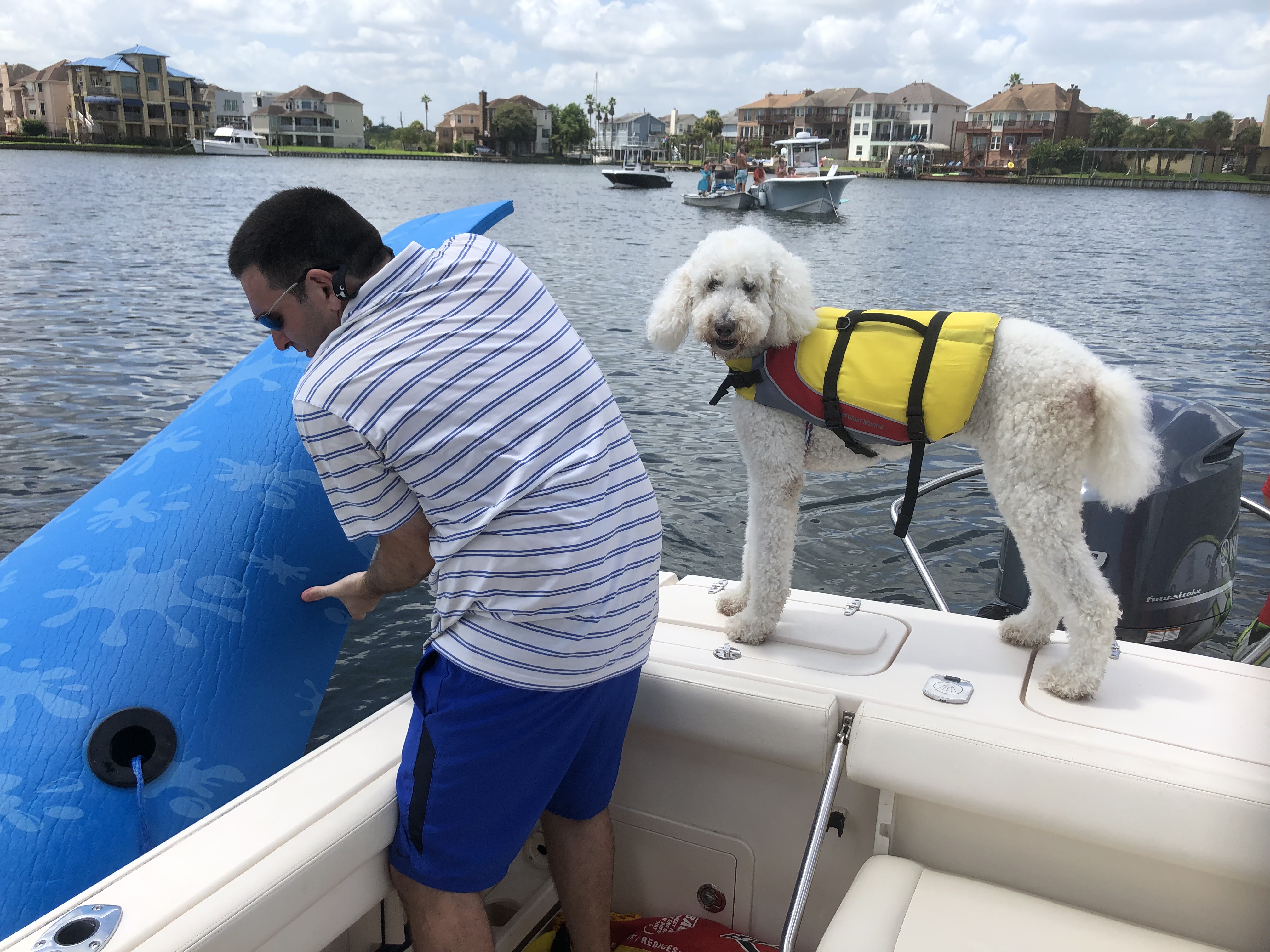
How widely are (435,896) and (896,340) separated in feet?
5.60

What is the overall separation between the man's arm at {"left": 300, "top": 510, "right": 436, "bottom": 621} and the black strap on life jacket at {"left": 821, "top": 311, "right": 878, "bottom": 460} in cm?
119

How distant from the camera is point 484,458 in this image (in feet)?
4.75

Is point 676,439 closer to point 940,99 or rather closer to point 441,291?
point 441,291

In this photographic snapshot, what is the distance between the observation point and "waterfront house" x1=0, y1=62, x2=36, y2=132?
93875 mm

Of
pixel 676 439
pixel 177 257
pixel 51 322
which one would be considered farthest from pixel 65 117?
pixel 676 439

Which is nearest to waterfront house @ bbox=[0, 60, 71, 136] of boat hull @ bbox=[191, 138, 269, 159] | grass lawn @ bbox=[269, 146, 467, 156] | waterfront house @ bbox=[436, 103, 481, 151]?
boat hull @ bbox=[191, 138, 269, 159]

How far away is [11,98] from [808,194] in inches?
4082

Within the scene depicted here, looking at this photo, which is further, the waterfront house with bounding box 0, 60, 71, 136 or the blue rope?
the waterfront house with bounding box 0, 60, 71, 136

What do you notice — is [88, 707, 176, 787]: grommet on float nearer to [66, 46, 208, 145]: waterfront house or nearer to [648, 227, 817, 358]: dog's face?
[648, 227, 817, 358]: dog's face

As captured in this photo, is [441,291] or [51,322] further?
[51,322]

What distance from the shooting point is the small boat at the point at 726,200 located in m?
35.8

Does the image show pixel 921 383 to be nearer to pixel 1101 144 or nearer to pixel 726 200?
pixel 726 200

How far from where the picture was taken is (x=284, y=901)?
139 cm

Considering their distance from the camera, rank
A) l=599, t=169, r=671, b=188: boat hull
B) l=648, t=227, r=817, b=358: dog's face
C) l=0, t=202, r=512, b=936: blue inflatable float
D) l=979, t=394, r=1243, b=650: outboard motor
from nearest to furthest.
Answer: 1. l=0, t=202, r=512, b=936: blue inflatable float
2. l=648, t=227, r=817, b=358: dog's face
3. l=979, t=394, r=1243, b=650: outboard motor
4. l=599, t=169, r=671, b=188: boat hull
